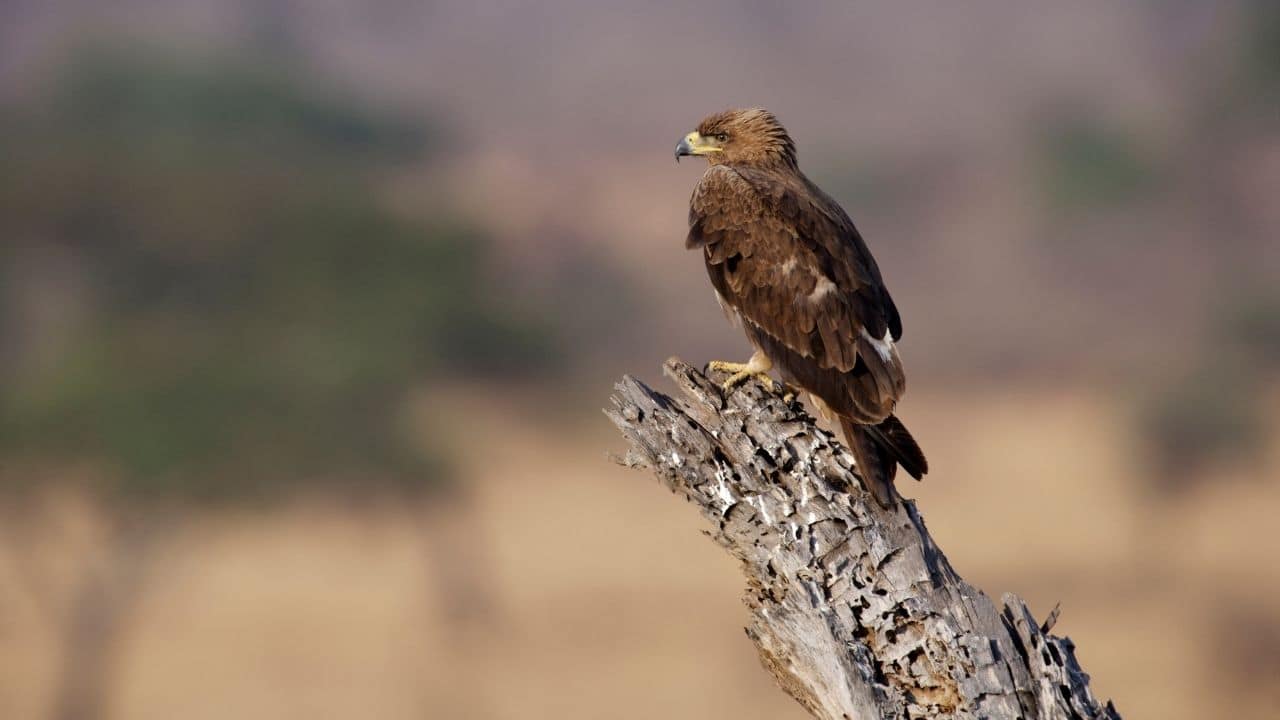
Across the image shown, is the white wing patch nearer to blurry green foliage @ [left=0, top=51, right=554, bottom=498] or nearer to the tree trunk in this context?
blurry green foliage @ [left=0, top=51, right=554, bottom=498]

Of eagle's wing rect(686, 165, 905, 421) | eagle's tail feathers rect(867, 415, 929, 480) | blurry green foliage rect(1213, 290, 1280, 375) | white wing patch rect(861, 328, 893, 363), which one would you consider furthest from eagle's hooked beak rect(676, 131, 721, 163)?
blurry green foliage rect(1213, 290, 1280, 375)

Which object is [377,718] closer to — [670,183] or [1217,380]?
[1217,380]

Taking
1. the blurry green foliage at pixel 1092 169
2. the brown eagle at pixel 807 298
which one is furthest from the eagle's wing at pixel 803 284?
the blurry green foliage at pixel 1092 169

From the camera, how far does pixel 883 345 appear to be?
18.4 feet

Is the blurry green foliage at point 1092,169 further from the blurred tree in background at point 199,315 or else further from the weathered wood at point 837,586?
the weathered wood at point 837,586

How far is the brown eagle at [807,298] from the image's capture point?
17.3 ft

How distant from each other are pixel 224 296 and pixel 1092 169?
16813 mm

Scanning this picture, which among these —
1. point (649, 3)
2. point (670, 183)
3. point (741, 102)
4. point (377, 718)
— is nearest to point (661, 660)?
point (377, 718)

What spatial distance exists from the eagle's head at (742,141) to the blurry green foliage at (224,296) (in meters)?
13.8

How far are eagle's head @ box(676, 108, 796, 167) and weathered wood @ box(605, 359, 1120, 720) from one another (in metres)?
2.29

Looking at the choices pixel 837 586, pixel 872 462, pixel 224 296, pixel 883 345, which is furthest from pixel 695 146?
pixel 224 296

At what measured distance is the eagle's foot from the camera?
18.3ft

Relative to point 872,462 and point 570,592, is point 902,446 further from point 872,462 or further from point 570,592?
point 570,592

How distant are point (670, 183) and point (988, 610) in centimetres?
3878
